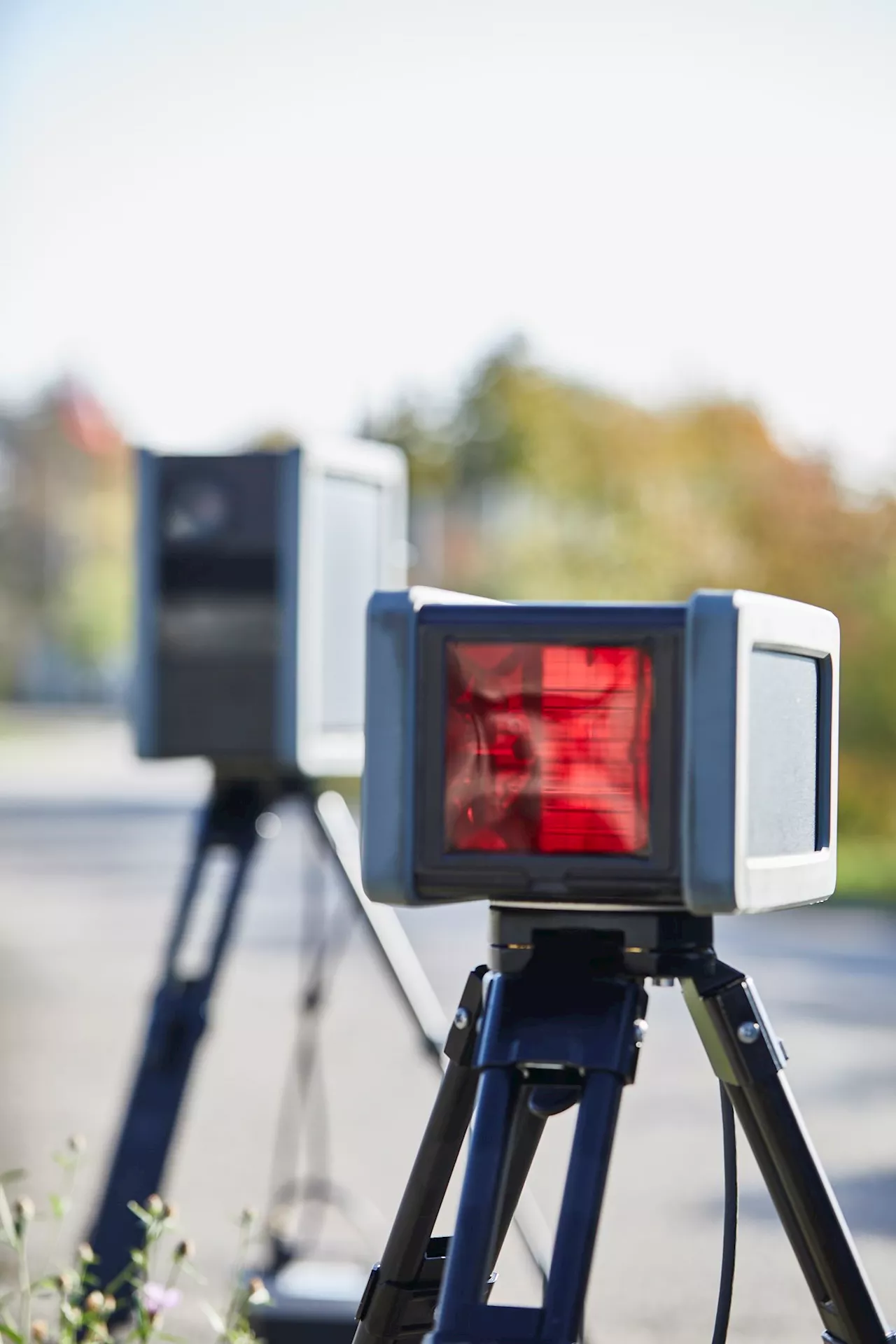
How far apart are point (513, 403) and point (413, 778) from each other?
25733 mm

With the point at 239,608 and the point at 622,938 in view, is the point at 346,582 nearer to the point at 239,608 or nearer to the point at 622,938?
the point at 239,608

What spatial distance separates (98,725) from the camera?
44750 mm

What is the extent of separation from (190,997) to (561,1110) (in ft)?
5.91

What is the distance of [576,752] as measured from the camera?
149 centimetres

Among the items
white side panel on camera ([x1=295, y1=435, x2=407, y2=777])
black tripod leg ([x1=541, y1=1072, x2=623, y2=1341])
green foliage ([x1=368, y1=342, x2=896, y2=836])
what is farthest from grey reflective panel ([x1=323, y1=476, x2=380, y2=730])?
green foliage ([x1=368, y1=342, x2=896, y2=836])

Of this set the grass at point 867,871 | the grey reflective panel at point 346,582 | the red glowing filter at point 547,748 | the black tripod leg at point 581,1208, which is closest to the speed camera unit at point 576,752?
the red glowing filter at point 547,748

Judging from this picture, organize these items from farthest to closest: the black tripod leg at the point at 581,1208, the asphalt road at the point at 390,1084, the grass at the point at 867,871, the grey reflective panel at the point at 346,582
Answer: the grass at the point at 867,871 → the asphalt road at the point at 390,1084 → the grey reflective panel at the point at 346,582 → the black tripod leg at the point at 581,1208

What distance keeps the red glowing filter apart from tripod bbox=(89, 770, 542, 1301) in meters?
1.64

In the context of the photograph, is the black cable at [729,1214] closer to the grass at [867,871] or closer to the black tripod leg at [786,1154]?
the black tripod leg at [786,1154]

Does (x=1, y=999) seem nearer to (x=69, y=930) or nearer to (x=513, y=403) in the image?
(x=69, y=930)

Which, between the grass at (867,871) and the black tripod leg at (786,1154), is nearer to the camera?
the black tripod leg at (786,1154)

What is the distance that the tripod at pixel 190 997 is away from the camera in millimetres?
3010

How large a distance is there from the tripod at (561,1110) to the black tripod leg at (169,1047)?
1443mm

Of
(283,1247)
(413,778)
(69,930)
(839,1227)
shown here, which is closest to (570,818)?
(413,778)
